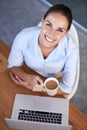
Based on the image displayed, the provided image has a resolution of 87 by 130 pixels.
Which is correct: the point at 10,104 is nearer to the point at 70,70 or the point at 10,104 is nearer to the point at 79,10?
the point at 70,70

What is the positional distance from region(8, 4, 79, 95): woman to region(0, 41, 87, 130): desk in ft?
0.11

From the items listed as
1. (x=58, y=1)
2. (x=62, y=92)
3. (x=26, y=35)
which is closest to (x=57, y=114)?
(x=62, y=92)

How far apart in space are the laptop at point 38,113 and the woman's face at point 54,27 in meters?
Answer: 0.32

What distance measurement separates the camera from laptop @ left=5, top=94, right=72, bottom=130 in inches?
47.3

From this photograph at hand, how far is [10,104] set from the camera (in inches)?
53.4

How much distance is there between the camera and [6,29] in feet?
8.62

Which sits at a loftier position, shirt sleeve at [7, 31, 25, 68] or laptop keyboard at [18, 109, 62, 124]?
shirt sleeve at [7, 31, 25, 68]

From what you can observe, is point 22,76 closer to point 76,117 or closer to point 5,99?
point 5,99

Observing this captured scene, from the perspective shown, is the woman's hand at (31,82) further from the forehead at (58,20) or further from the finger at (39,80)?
the forehead at (58,20)

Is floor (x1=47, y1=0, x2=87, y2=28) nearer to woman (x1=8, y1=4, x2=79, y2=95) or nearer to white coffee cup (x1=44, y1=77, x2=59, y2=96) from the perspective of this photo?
woman (x1=8, y1=4, x2=79, y2=95)

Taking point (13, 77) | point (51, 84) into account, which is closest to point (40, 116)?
point (51, 84)

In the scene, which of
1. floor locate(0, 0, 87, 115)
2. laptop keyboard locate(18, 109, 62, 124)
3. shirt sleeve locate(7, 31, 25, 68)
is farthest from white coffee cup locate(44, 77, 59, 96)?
→ floor locate(0, 0, 87, 115)

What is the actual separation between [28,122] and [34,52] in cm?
45

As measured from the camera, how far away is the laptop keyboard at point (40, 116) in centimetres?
127
